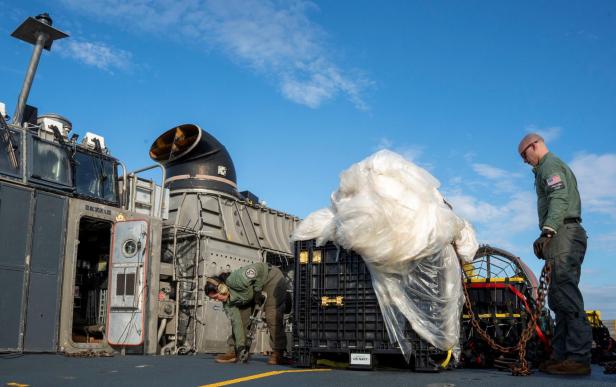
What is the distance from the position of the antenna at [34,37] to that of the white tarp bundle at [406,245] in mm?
6564

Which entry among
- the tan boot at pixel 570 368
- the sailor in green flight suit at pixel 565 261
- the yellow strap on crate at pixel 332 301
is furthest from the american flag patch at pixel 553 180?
the yellow strap on crate at pixel 332 301

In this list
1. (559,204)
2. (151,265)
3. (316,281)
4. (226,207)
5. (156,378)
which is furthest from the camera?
(226,207)

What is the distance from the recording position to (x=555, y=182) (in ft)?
18.4

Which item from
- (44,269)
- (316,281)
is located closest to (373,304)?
(316,281)

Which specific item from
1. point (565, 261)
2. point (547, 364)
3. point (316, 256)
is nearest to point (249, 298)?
point (316, 256)

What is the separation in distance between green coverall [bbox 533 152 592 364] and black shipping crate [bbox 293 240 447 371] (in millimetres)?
1166

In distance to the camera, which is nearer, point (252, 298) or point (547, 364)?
point (547, 364)

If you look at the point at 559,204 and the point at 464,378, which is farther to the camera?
the point at 559,204

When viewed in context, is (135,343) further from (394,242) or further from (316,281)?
(394,242)

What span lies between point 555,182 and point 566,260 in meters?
0.74

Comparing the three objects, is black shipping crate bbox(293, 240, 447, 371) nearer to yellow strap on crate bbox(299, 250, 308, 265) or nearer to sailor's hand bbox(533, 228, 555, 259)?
yellow strap on crate bbox(299, 250, 308, 265)

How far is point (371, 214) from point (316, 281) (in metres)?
1.22

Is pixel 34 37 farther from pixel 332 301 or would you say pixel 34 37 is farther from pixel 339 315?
pixel 339 315

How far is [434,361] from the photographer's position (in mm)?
5875
